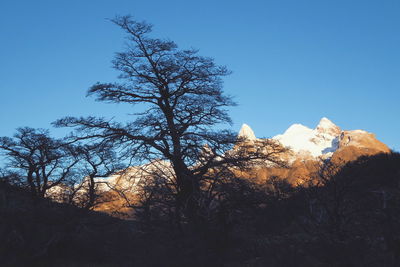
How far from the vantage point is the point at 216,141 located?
10125 mm

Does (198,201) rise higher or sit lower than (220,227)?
higher

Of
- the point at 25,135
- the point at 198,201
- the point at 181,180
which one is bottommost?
the point at 198,201

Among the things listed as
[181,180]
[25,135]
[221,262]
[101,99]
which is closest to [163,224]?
[181,180]

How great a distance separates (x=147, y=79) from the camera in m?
10.7

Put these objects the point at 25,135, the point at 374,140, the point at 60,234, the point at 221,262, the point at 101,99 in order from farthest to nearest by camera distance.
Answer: the point at 374,140 → the point at 25,135 → the point at 60,234 → the point at 101,99 → the point at 221,262

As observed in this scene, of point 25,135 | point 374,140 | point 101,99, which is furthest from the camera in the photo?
point 374,140

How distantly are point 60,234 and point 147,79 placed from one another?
5869 millimetres

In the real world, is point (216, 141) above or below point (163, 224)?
above

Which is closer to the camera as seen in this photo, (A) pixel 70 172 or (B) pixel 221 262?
(B) pixel 221 262

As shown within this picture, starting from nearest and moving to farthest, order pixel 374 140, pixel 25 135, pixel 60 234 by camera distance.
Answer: pixel 60 234, pixel 25 135, pixel 374 140

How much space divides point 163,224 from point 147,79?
4.91 metres

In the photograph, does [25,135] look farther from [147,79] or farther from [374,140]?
[374,140]

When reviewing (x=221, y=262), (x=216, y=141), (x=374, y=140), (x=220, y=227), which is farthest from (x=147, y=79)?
(x=374, y=140)

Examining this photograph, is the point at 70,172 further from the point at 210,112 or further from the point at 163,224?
the point at 210,112
